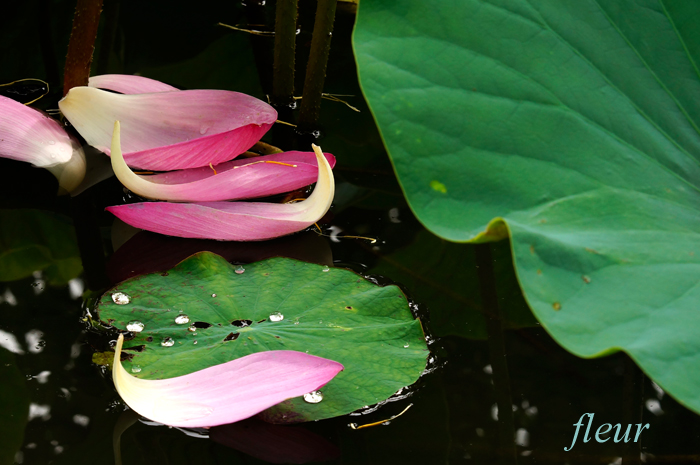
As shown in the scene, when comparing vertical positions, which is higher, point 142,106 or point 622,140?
point 622,140

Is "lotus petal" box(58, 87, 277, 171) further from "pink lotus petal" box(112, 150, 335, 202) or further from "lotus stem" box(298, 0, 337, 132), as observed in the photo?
"lotus stem" box(298, 0, 337, 132)

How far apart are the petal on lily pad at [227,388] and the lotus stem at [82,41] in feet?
1.83

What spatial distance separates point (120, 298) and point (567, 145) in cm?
46

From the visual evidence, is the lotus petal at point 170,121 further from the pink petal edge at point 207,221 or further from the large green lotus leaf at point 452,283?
the large green lotus leaf at point 452,283

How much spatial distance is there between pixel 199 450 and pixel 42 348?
0.21m

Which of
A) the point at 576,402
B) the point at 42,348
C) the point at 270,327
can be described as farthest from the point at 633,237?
the point at 42,348

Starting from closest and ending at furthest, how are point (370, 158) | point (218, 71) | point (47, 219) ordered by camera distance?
point (47, 219) < point (370, 158) < point (218, 71)

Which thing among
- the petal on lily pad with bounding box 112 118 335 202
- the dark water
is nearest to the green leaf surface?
the dark water

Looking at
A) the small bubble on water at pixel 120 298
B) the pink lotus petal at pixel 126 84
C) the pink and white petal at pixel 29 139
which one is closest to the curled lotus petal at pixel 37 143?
the pink and white petal at pixel 29 139

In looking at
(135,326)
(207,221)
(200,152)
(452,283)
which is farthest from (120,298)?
(452,283)

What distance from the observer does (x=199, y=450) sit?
0.53 meters

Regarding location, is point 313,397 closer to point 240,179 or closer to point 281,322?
point 281,322

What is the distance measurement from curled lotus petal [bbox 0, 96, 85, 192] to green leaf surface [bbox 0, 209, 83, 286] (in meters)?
0.07

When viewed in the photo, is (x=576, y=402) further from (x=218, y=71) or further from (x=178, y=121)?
(x=218, y=71)
